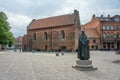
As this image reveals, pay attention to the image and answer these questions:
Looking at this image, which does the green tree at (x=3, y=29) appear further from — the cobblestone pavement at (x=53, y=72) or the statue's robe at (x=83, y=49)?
the statue's robe at (x=83, y=49)

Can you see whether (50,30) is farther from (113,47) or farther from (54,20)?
(113,47)

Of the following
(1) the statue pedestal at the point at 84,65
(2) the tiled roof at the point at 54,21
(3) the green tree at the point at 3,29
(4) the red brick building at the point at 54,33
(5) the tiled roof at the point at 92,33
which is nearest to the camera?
(1) the statue pedestal at the point at 84,65

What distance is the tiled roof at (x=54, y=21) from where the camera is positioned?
74.1 m

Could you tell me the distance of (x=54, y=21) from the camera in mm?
80938

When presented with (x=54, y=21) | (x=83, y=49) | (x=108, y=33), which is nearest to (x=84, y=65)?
(x=83, y=49)

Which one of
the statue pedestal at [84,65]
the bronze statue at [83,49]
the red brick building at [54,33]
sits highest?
the red brick building at [54,33]

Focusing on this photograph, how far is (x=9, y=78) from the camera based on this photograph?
1264 cm

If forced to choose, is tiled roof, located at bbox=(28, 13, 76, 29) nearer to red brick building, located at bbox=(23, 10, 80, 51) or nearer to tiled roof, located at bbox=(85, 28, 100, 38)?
red brick building, located at bbox=(23, 10, 80, 51)

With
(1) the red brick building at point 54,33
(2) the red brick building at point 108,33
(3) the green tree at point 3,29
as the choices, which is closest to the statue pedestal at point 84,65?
(3) the green tree at point 3,29

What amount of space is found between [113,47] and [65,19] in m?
29.8

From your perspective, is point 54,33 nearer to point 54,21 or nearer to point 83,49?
point 54,21

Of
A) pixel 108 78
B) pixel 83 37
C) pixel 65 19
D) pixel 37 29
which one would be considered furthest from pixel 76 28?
pixel 108 78

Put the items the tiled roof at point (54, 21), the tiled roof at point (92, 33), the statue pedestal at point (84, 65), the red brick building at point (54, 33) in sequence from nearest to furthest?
the statue pedestal at point (84, 65) < the red brick building at point (54, 33) < the tiled roof at point (54, 21) < the tiled roof at point (92, 33)

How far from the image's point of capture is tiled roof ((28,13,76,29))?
74137mm
